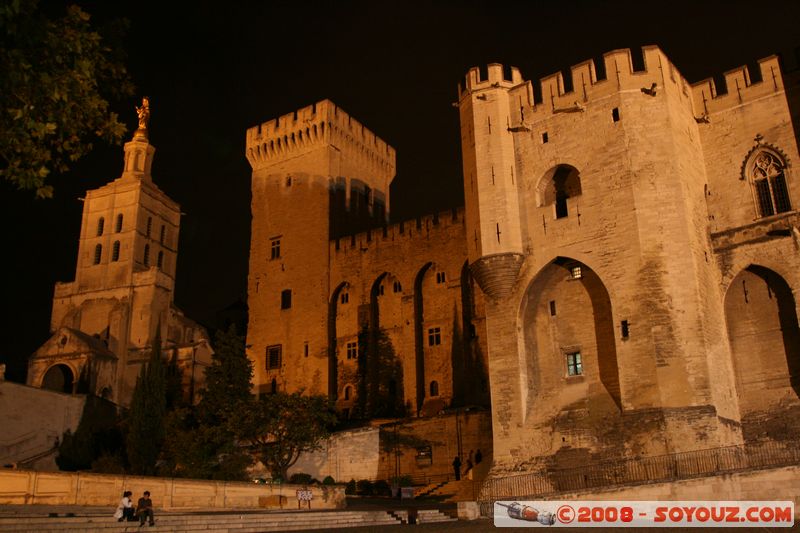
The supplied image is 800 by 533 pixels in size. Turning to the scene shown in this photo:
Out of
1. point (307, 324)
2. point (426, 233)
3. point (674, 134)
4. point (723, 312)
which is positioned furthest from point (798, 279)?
point (307, 324)

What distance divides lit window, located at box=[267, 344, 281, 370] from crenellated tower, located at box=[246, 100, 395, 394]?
0.17ft

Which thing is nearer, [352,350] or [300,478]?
[300,478]

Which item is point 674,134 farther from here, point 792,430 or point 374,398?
point 374,398

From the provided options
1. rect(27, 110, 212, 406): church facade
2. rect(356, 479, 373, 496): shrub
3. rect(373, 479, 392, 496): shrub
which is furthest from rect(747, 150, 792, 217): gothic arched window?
rect(27, 110, 212, 406): church facade

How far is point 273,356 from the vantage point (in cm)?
4009

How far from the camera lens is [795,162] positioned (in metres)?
24.0

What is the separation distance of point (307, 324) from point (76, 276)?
1468 cm

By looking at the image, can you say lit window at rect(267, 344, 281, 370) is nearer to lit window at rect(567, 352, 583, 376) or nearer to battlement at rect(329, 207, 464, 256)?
battlement at rect(329, 207, 464, 256)

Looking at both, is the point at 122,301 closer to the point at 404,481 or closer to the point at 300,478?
the point at 300,478

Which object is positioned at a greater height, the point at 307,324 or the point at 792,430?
the point at 307,324

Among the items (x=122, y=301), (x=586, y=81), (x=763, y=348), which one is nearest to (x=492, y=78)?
(x=586, y=81)

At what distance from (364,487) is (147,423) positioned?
8.24 metres

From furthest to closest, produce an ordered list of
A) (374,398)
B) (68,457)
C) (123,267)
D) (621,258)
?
1. (123,267)
2. (374,398)
3. (68,457)
4. (621,258)

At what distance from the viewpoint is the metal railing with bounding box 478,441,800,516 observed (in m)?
19.8
